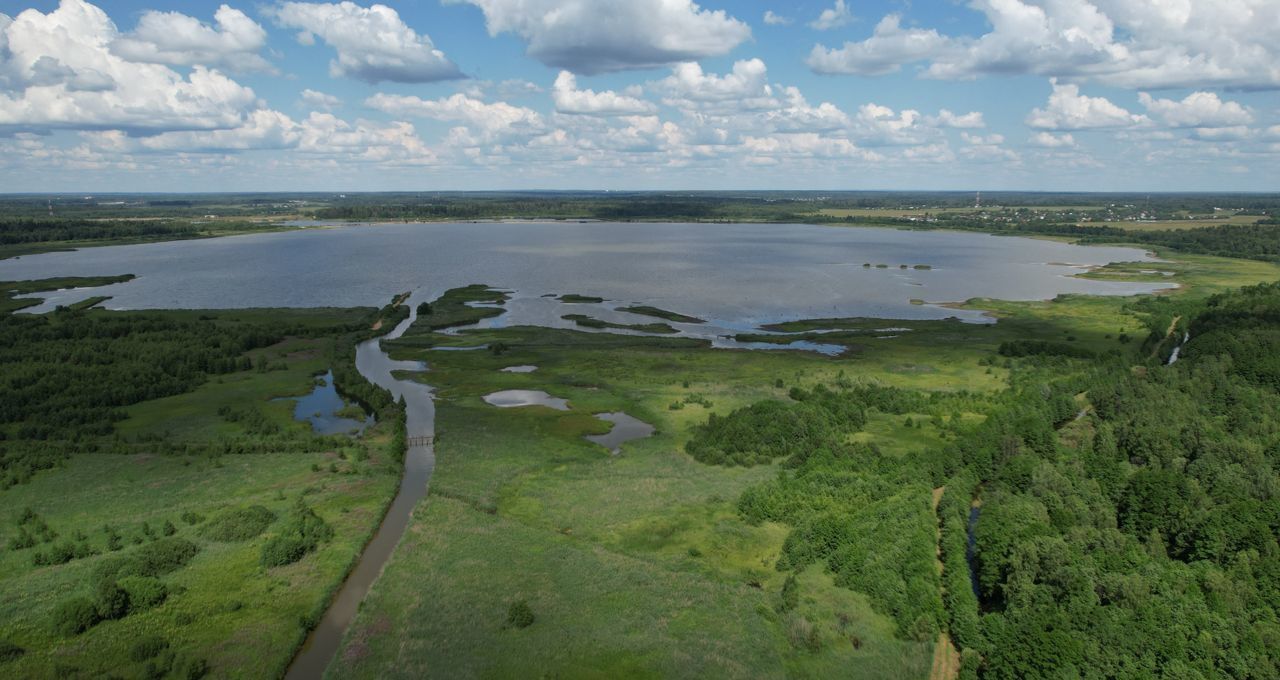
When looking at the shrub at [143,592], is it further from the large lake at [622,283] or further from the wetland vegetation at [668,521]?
the large lake at [622,283]

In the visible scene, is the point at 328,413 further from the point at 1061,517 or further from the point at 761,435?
the point at 1061,517

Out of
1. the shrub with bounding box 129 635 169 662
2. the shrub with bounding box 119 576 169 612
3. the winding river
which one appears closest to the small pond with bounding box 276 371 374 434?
the winding river

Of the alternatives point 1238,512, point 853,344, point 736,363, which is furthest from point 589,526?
point 853,344

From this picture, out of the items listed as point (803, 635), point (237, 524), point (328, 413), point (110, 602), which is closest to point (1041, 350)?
point (803, 635)

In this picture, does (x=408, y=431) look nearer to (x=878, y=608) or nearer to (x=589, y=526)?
(x=589, y=526)

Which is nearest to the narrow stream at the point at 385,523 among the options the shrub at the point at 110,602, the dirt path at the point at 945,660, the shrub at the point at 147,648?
the shrub at the point at 147,648

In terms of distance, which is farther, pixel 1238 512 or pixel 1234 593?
pixel 1238 512
